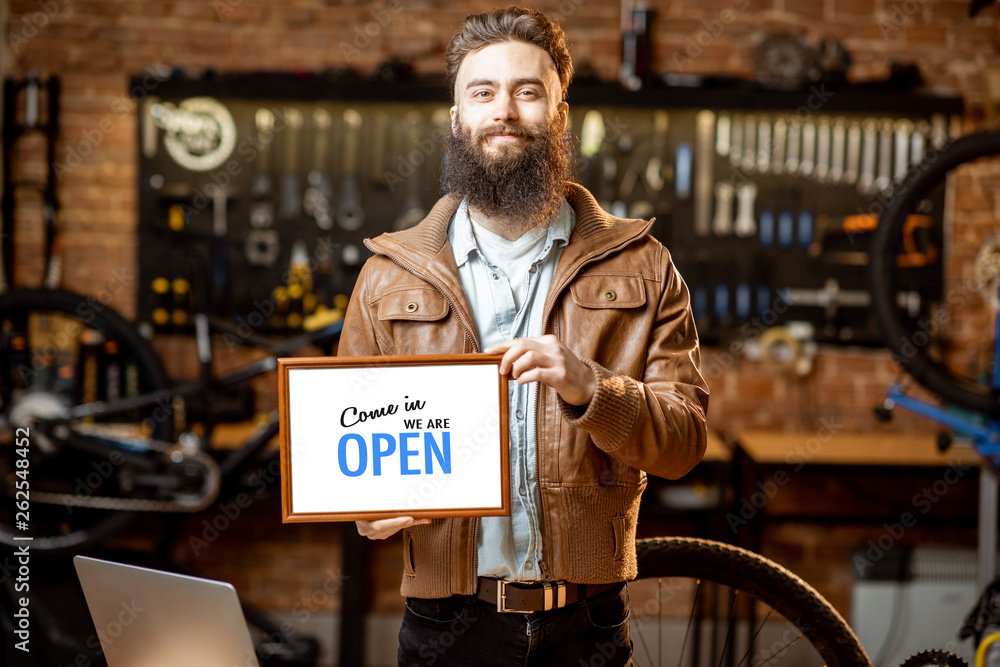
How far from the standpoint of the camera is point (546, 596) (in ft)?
4.73

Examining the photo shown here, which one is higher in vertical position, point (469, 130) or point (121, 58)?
point (121, 58)

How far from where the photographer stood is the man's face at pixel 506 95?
143 cm

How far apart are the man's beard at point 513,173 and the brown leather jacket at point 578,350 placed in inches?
4.1

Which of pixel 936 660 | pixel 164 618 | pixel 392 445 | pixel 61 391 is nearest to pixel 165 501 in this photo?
pixel 61 391

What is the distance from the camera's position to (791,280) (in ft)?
12.9

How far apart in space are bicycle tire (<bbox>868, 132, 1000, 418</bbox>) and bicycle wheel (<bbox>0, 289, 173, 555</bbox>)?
2.64 m

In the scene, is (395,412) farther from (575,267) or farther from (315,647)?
(315,647)

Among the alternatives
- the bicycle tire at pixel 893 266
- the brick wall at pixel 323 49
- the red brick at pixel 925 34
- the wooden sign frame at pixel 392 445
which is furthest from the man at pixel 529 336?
the red brick at pixel 925 34

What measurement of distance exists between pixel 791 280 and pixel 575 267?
275 centimetres

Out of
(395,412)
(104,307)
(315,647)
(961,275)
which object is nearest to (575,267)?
(395,412)

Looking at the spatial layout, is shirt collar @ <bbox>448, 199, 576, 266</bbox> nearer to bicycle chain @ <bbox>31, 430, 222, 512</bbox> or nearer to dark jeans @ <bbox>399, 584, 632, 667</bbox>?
dark jeans @ <bbox>399, 584, 632, 667</bbox>

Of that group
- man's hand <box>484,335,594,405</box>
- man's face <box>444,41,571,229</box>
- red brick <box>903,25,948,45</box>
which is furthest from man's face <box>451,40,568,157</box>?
red brick <box>903,25,948,45</box>

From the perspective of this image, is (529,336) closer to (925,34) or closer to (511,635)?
(511,635)

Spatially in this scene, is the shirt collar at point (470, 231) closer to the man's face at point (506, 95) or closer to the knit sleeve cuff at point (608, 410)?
the man's face at point (506, 95)
